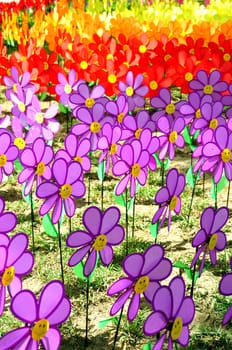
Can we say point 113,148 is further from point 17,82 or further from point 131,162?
point 17,82

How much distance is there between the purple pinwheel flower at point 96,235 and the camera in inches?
74.4

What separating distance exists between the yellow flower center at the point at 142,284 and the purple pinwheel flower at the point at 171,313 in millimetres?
134

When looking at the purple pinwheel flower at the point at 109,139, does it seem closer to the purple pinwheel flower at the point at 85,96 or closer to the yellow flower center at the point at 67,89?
the purple pinwheel flower at the point at 85,96

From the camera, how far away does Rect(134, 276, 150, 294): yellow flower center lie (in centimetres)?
171

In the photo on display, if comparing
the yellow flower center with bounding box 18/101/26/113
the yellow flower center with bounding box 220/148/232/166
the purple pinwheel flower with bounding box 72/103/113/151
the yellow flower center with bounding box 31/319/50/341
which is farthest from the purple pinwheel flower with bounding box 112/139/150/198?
the yellow flower center with bounding box 31/319/50/341

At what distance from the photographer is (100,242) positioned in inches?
77.1

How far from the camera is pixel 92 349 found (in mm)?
2217

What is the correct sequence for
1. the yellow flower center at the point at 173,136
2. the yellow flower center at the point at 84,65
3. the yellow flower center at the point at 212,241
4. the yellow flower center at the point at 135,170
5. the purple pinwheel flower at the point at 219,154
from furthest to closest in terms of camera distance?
1. the yellow flower center at the point at 84,65
2. the yellow flower center at the point at 173,136
3. the purple pinwheel flower at the point at 219,154
4. the yellow flower center at the point at 135,170
5. the yellow flower center at the point at 212,241

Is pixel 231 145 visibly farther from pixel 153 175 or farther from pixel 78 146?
pixel 153 175

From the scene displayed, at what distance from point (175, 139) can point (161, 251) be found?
55.3 inches

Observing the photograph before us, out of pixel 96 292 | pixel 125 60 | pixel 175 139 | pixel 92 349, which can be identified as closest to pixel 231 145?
pixel 175 139

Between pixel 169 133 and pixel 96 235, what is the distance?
1.22 m

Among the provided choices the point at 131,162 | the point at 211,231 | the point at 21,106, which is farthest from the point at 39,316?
the point at 21,106

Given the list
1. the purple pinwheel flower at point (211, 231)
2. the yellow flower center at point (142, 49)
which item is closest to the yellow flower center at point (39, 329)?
the purple pinwheel flower at point (211, 231)
